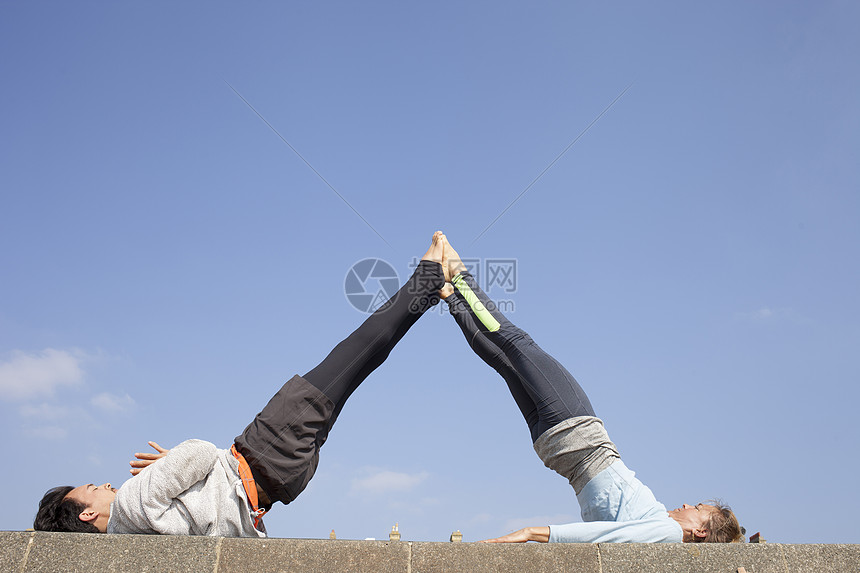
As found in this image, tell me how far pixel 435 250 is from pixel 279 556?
2669 millimetres

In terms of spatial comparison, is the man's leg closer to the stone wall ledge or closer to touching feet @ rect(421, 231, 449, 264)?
touching feet @ rect(421, 231, 449, 264)

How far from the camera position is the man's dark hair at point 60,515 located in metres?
3.57

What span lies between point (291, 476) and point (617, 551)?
2.02 m

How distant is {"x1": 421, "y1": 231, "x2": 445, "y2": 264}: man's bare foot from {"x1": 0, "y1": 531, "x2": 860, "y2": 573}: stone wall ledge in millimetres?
2337

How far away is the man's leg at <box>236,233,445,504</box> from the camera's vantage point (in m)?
3.82

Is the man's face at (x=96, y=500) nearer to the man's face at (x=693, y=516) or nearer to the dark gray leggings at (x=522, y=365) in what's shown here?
the dark gray leggings at (x=522, y=365)

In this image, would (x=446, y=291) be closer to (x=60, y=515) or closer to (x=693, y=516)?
(x=693, y=516)

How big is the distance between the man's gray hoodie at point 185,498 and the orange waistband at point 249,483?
0.06 m

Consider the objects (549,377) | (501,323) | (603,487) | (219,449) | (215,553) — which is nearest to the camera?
(215,553)

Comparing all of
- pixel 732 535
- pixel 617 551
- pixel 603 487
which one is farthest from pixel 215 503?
pixel 732 535

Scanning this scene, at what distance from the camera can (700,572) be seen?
3.16m

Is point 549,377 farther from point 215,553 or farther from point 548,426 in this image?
point 215,553

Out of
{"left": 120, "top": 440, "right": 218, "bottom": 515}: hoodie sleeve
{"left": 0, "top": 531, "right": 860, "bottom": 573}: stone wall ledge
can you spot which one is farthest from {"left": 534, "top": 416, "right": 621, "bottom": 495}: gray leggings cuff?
{"left": 120, "top": 440, "right": 218, "bottom": 515}: hoodie sleeve

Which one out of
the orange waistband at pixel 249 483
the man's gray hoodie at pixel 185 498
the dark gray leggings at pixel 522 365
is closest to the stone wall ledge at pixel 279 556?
the man's gray hoodie at pixel 185 498
